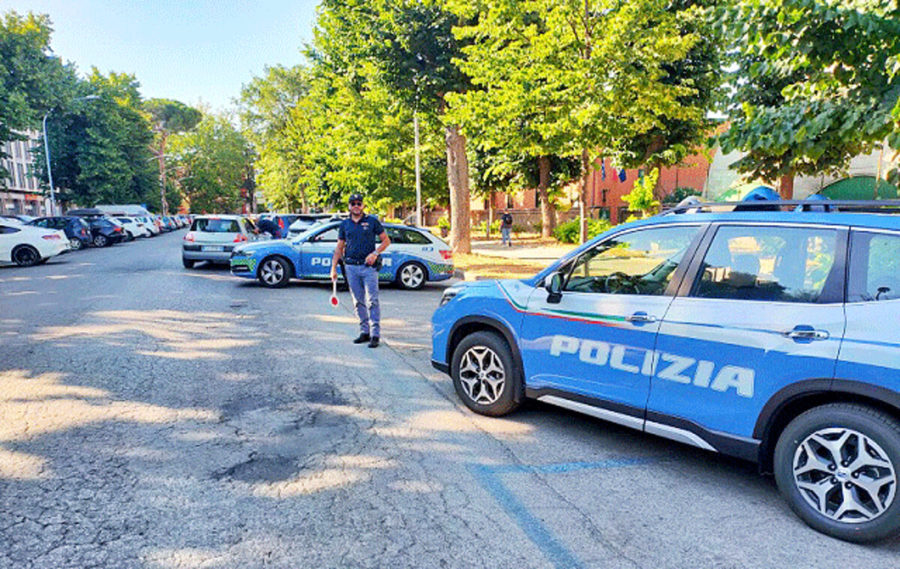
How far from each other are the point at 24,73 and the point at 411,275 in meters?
25.4

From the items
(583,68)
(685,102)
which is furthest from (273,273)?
(685,102)

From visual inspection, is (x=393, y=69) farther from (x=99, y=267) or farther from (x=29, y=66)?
(x=29, y=66)

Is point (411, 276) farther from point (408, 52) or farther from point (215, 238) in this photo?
point (408, 52)

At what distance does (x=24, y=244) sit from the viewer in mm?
17750

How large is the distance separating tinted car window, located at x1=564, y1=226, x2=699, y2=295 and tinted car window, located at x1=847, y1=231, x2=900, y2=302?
35.8 inches

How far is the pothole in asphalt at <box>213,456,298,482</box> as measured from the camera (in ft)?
11.6

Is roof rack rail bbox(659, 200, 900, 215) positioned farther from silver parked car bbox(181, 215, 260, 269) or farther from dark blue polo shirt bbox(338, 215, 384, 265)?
silver parked car bbox(181, 215, 260, 269)

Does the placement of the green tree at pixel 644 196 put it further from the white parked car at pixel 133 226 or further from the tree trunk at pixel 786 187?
the white parked car at pixel 133 226

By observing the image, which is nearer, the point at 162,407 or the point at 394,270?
the point at 162,407

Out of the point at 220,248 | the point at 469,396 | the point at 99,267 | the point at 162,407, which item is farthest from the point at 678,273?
the point at 99,267

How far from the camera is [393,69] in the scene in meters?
16.6

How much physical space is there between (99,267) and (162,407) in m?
14.6

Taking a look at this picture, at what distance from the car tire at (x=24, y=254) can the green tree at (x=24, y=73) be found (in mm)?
9084

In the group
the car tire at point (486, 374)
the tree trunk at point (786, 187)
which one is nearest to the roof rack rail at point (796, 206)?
the car tire at point (486, 374)
